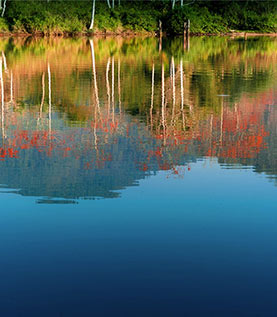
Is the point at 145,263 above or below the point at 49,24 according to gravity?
below

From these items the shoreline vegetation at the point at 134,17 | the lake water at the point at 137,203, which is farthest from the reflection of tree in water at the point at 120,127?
the shoreline vegetation at the point at 134,17

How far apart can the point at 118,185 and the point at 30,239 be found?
2871 mm

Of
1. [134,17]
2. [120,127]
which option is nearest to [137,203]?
[120,127]

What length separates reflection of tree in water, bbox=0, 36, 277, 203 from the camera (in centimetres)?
1158

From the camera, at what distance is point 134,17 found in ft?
227

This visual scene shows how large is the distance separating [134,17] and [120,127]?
55.0 m

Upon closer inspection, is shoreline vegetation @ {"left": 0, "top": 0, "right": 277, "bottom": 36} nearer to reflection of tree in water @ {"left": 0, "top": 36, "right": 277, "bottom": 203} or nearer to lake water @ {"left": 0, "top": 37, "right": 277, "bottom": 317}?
reflection of tree in water @ {"left": 0, "top": 36, "right": 277, "bottom": 203}

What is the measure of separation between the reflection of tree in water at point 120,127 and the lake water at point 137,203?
0.15 ft

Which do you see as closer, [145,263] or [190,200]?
[145,263]

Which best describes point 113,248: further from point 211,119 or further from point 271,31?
point 271,31

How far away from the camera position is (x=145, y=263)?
756 centimetres

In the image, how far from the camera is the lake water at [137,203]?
679 centimetres

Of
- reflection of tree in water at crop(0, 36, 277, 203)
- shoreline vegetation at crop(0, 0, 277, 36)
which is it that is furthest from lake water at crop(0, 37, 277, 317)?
shoreline vegetation at crop(0, 0, 277, 36)

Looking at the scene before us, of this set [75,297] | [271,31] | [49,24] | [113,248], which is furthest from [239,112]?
[271,31]
